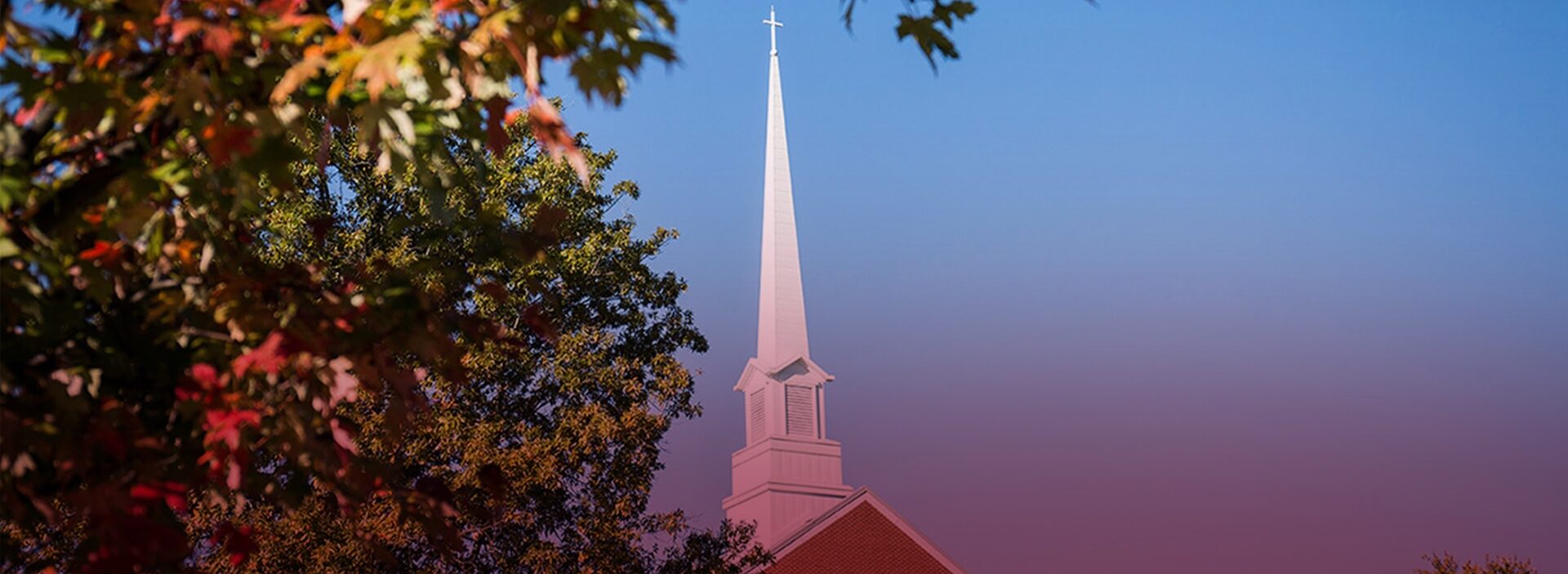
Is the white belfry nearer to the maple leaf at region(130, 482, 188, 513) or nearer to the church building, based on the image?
the church building

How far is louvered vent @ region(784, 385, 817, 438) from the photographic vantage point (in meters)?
45.9

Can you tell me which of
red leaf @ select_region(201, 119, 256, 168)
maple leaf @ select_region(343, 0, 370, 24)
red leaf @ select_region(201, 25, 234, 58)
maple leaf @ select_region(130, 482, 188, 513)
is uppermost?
maple leaf @ select_region(343, 0, 370, 24)

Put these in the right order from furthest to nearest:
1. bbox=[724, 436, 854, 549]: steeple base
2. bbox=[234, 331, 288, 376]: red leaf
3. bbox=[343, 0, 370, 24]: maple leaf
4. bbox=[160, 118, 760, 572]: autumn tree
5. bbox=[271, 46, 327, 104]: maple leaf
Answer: bbox=[724, 436, 854, 549]: steeple base < bbox=[160, 118, 760, 572]: autumn tree < bbox=[234, 331, 288, 376]: red leaf < bbox=[343, 0, 370, 24]: maple leaf < bbox=[271, 46, 327, 104]: maple leaf

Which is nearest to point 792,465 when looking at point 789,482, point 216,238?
point 789,482

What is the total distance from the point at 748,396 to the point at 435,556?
27726 millimetres

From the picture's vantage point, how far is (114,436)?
5102 millimetres

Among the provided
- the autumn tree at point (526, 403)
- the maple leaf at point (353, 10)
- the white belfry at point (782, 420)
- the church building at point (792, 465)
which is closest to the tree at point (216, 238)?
the maple leaf at point (353, 10)

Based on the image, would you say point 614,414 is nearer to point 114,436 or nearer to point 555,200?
point 555,200

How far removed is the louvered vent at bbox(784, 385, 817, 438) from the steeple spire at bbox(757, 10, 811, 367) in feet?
3.70

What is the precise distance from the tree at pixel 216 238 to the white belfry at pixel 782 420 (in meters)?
37.4

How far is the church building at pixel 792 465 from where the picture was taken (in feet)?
138

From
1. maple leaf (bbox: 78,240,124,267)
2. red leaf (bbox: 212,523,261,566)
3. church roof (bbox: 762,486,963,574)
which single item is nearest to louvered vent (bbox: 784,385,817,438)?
church roof (bbox: 762,486,963,574)

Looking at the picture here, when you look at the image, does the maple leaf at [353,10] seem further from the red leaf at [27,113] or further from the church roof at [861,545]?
the church roof at [861,545]

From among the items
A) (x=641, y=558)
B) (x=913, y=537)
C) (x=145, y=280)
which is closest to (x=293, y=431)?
(x=145, y=280)
